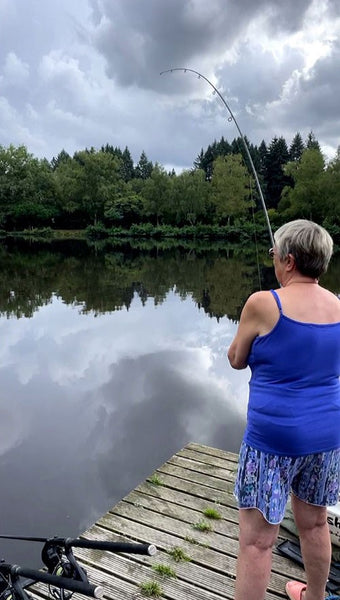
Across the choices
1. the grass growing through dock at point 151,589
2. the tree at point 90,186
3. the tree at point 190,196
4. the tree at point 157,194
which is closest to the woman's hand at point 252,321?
the grass growing through dock at point 151,589

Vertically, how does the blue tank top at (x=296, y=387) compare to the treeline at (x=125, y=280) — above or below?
above

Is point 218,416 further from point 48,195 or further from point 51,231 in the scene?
point 48,195

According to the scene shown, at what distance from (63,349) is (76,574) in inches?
352

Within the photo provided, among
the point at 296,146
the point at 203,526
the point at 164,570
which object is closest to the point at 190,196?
the point at 296,146

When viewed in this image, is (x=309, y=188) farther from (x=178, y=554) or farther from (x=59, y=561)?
(x=59, y=561)

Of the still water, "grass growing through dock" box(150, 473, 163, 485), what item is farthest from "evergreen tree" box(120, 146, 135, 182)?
"grass growing through dock" box(150, 473, 163, 485)

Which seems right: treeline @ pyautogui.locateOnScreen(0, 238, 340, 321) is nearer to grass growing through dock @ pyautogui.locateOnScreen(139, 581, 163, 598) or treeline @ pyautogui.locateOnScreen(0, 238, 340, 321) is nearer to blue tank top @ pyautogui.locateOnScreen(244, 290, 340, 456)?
grass growing through dock @ pyautogui.locateOnScreen(139, 581, 163, 598)

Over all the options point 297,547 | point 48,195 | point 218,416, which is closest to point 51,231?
point 48,195

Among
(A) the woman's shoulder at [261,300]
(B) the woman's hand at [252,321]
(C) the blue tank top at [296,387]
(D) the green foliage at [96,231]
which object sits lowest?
(C) the blue tank top at [296,387]

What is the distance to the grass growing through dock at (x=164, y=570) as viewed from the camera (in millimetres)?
2814

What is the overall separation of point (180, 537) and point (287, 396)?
1.92 meters

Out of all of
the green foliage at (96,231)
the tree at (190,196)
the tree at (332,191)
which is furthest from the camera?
the green foliage at (96,231)

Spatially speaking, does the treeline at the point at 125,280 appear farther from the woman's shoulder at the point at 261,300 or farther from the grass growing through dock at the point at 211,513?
the woman's shoulder at the point at 261,300

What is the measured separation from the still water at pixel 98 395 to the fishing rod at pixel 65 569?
7.79 feet
